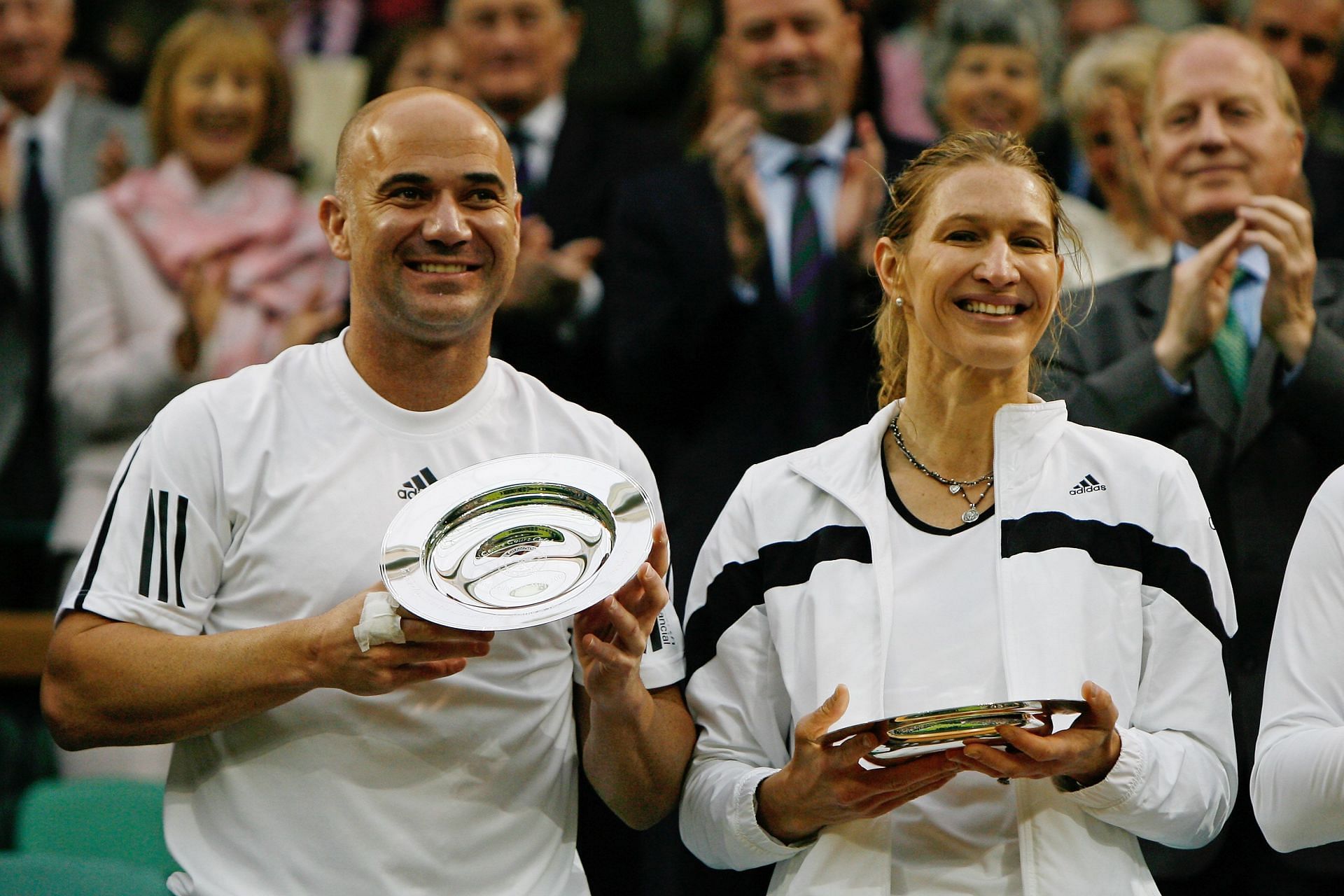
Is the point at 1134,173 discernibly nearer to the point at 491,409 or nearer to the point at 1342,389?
the point at 1342,389

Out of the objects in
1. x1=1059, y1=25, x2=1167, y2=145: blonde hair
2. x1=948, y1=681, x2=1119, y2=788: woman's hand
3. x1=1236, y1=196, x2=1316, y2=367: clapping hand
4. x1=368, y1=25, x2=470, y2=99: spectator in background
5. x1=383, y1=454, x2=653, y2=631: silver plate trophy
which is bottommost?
x1=948, y1=681, x2=1119, y2=788: woman's hand

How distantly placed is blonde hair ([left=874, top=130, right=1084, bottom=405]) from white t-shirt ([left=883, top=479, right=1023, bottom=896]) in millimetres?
458

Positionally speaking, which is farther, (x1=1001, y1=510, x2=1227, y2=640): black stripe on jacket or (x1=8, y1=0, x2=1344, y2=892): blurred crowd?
(x1=8, y1=0, x2=1344, y2=892): blurred crowd

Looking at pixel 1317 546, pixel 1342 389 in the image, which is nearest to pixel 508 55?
pixel 1342 389

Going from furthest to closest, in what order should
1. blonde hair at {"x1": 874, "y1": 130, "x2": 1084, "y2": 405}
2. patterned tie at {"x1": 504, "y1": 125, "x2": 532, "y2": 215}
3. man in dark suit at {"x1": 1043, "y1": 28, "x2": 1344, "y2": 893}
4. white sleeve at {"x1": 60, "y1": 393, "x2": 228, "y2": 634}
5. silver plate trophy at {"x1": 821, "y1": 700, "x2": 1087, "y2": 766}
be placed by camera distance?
patterned tie at {"x1": 504, "y1": 125, "x2": 532, "y2": 215}
man in dark suit at {"x1": 1043, "y1": 28, "x2": 1344, "y2": 893}
blonde hair at {"x1": 874, "y1": 130, "x2": 1084, "y2": 405}
white sleeve at {"x1": 60, "y1": 393, "x2": 228, "y2": 634}
silver plate trophy at {"x1": 821, "y1": 700, "x2": 1087, "y2": 766}

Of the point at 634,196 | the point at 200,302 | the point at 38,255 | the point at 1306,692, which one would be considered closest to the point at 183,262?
the point at 200,302

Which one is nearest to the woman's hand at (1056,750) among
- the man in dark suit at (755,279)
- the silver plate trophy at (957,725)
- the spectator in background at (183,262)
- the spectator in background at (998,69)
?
the silver plate trophy at (957,725)

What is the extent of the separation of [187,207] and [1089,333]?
285cm

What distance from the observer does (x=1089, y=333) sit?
3492 millimetres

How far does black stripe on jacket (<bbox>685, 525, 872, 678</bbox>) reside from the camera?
259 centimetres

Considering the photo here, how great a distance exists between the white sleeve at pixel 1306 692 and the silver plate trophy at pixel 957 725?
1.22 feet

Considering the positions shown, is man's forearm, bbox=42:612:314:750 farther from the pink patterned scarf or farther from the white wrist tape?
the pink patterned scarf

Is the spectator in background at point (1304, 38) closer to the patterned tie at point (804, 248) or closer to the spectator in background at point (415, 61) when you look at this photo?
the patterned tie at point (804, 248)

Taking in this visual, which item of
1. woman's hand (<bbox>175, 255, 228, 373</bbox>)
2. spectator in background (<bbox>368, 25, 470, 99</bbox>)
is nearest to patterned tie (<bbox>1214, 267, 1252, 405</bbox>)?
spectator in background (<bbox>368, 25, 470, 99</bbox>)
